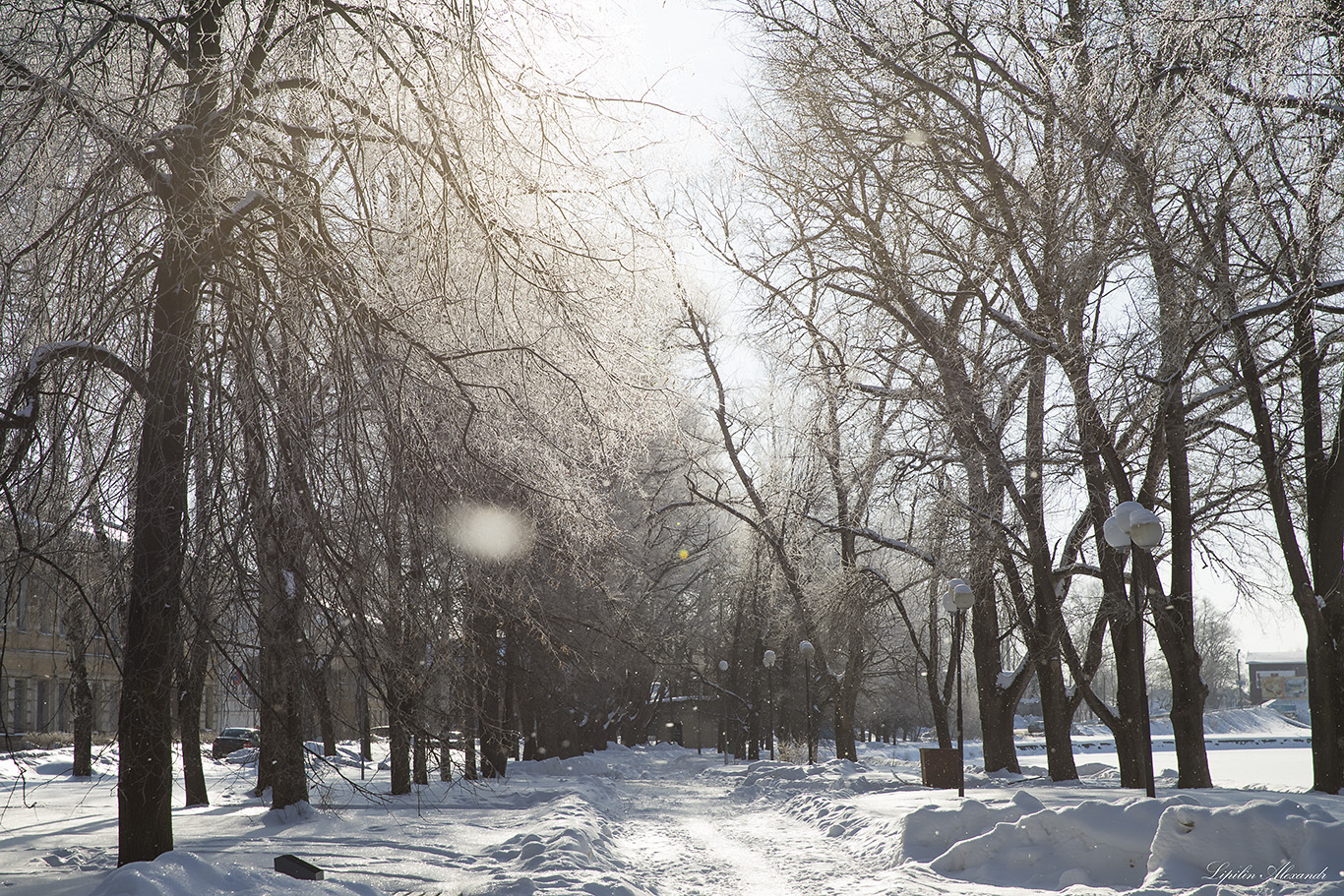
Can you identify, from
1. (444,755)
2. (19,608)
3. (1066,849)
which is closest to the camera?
(444,755)

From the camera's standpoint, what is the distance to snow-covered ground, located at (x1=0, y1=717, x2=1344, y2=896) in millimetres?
6703

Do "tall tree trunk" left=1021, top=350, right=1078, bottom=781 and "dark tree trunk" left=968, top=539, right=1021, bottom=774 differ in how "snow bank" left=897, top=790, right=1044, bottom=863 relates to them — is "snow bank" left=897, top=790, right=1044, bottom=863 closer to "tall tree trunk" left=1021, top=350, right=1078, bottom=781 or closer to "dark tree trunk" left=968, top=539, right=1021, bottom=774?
"tall tree trunk" left=1021, top=350, right=1078, bottom=781

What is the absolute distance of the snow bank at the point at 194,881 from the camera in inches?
204

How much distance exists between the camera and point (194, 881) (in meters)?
Result: 5.57

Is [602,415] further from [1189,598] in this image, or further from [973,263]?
[1189,598]

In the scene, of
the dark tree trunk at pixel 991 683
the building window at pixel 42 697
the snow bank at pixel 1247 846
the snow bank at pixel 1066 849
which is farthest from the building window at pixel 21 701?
the snow bank at pixel 1247 846

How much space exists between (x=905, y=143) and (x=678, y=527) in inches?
946

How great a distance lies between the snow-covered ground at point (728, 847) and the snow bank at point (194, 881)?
0.02 metres

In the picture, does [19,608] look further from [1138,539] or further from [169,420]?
[1138,539]

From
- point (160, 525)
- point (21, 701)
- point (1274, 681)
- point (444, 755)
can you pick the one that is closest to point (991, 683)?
point (444, 755)

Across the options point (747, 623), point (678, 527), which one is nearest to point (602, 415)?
point (678, 527)

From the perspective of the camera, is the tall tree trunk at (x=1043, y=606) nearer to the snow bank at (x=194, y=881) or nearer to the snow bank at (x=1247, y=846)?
the snow bank at (x=1247, y=846)

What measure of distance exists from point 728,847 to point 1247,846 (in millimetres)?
6267

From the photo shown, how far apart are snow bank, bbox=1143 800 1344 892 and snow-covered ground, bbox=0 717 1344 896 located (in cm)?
1
